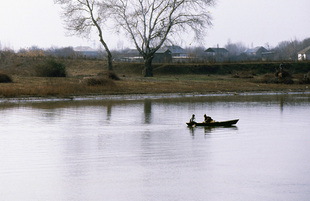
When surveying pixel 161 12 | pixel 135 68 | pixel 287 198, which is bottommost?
pixel 287 198

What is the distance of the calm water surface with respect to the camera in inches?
471

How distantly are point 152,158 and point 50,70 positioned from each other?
4082 centimetres

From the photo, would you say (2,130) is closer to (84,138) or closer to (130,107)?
(84,138)

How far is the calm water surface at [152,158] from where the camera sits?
12.0m

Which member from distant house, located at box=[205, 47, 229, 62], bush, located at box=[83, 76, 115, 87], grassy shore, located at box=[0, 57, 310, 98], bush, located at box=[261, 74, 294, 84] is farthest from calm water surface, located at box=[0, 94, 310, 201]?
distant house, located at box=[205, 47, 229, 62]

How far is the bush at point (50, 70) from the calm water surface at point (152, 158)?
27.1 metres

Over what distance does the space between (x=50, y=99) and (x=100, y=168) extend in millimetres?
27722

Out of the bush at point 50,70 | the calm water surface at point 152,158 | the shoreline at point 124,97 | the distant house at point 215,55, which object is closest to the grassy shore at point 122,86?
the shoreline at point 124,97

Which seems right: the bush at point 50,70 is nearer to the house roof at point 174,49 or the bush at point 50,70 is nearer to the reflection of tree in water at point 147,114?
the house roof at point 174,49

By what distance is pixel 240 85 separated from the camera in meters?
54.0

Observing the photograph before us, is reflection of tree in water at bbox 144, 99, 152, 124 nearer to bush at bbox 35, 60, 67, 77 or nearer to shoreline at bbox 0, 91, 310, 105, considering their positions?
shoreline at bbox 0, 91, 310, 105

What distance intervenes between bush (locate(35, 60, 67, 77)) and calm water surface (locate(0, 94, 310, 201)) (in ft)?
88.9

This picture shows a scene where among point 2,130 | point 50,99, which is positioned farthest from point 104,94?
point 2,130

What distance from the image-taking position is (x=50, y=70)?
54.5 m
